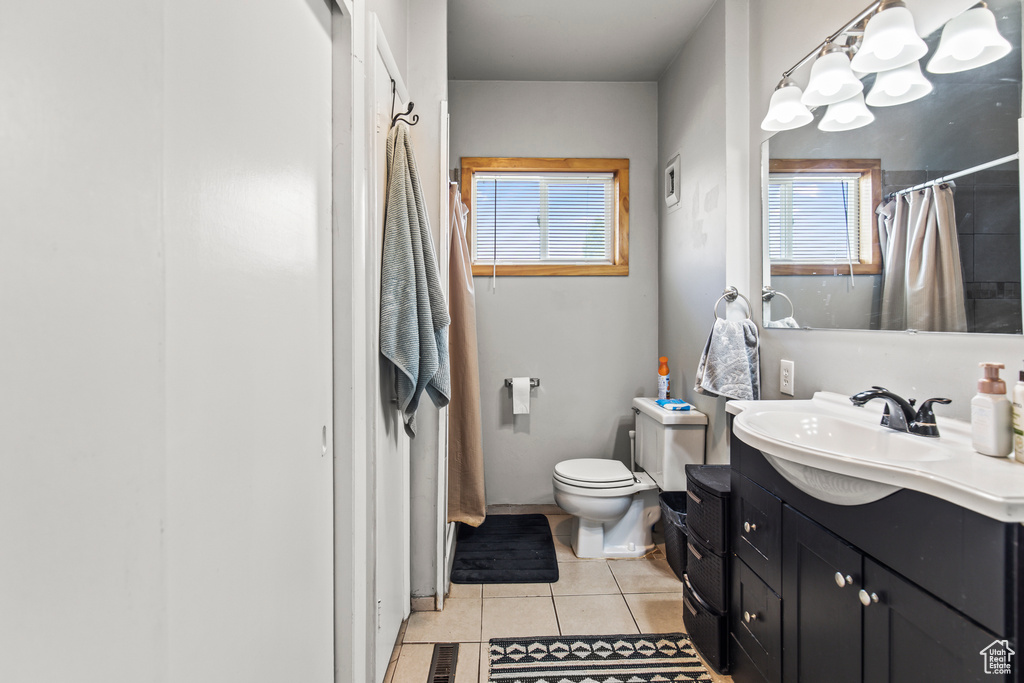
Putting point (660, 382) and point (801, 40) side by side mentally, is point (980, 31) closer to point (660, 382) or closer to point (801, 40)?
point (801, 40)

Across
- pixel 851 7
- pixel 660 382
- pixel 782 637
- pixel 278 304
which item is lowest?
pixel 782 637

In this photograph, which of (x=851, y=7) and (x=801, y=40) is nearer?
(x=851, y=7)

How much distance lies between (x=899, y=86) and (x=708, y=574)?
1.58m

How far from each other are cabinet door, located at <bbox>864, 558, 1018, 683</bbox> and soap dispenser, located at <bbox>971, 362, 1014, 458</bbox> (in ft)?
1.09

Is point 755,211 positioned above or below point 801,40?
below

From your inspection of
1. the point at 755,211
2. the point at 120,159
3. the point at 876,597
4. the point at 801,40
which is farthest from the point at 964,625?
the point at 801,40

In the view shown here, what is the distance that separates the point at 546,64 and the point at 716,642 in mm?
2785

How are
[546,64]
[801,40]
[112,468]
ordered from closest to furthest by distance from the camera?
[112,468] → [801,40] → [546,64]

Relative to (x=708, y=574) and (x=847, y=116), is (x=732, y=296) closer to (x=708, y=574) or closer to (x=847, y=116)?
(x=847, y=116)

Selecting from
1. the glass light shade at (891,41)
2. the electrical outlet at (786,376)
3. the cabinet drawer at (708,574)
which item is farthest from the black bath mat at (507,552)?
the glass light shade at (891,41)

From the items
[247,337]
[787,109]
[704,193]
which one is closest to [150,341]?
[247,337]

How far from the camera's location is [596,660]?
1624mm

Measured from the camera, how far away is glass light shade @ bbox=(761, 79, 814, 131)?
1.66 meters

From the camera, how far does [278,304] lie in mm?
854
